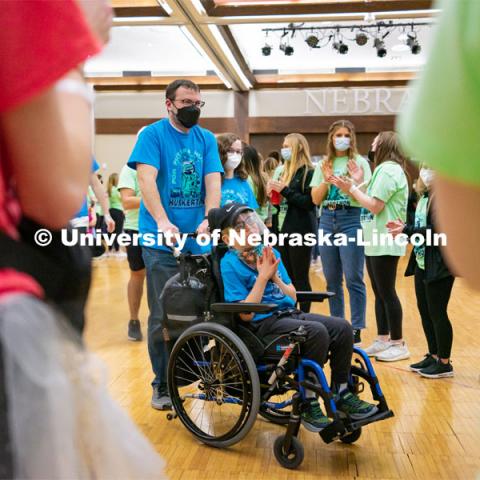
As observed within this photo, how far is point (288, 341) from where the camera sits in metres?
2.60

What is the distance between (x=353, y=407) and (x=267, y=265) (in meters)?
0.68

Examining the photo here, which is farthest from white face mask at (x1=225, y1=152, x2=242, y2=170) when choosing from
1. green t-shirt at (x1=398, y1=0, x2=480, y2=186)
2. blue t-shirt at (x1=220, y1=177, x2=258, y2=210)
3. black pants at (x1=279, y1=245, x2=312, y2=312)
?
green t-shirt at (x1=398, y1=0, x2=480, y2=186)

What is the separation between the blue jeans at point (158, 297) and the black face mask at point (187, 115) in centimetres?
66

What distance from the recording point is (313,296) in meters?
3.01

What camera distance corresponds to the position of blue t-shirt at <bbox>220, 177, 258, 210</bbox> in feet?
14.2

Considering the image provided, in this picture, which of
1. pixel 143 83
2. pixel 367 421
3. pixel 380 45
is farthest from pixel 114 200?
pixel 367 421

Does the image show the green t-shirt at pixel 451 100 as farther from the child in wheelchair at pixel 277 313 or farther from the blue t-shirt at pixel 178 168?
the blue t-shirt at pixel 178 168

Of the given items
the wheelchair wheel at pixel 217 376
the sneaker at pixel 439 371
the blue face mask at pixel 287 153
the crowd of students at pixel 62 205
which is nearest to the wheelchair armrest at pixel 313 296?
the wheelchair wheel at pixel 217 376

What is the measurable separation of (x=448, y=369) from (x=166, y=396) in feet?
5.55

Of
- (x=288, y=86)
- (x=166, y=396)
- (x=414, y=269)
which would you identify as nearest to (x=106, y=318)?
(x=166, y=396)

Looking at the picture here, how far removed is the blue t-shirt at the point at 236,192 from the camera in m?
4.32

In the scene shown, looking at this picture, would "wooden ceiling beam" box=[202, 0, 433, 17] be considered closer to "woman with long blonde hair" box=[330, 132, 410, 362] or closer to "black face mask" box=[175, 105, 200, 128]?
"woman with long blonde hair" box=[330, 132, 410, 362]

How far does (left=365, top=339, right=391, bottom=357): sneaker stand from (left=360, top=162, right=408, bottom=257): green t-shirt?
0.65m

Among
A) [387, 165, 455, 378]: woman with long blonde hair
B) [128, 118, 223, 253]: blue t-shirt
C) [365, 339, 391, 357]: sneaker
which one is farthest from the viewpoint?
[365, 339, 391, 357]: sneaker
